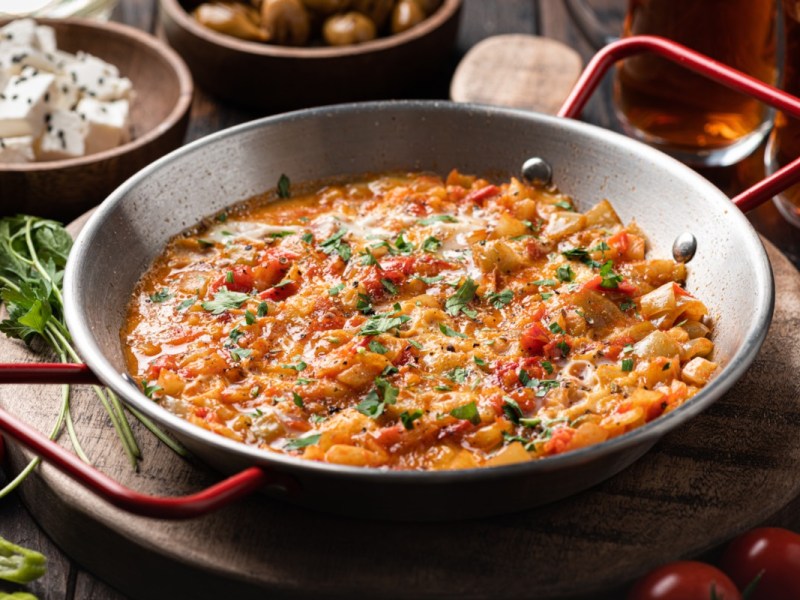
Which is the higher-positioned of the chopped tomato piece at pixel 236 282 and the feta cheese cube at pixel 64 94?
the chopped tomato piece at pixel 236 282

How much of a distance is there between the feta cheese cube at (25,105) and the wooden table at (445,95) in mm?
1065

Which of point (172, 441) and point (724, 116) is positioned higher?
point (724, 116)

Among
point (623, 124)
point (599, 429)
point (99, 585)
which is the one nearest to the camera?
point (599, 429)

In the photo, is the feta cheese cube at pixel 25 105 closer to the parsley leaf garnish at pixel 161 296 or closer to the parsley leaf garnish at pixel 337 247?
the parsley leaf garnish at pixel 161 296

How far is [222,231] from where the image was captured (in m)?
4.91

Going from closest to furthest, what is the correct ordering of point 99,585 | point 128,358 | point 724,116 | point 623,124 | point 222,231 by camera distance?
point 99,585
point 128,358
point 222,231
point 724,116
point 623,124

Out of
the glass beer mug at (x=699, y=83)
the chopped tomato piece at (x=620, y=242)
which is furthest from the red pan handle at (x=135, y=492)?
the glass beer mug at (x=699, y=83)

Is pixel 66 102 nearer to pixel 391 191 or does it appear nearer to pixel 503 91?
pixel 391 191

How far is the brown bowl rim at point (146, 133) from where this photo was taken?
5.54 meters

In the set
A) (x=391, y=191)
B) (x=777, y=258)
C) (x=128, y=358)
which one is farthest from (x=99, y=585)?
(x=777, y=258)

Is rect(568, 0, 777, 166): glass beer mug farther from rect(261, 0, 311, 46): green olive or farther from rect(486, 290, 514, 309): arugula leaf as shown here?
rect(486, 290, 514, 309): arugula leaf

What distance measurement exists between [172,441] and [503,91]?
12.3ft

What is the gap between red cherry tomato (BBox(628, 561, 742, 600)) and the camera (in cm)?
333

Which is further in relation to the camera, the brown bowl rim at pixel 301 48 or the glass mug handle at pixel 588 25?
the glass mug handle at pixel 588 25
